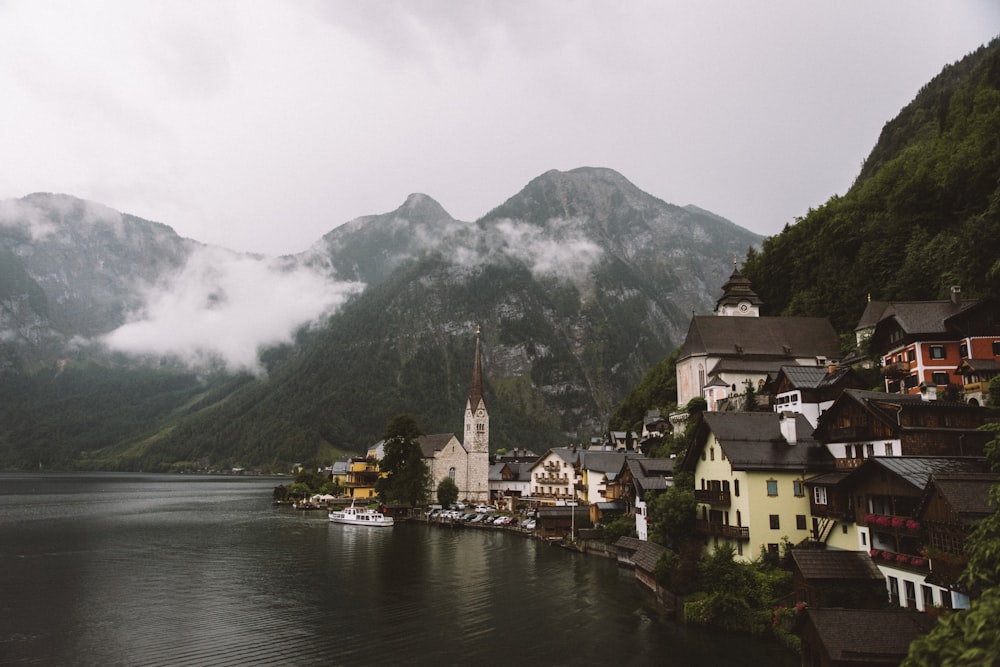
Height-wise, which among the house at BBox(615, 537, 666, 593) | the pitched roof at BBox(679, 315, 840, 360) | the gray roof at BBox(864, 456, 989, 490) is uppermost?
the pitched roof at BBox(679, 315, 840, 360)

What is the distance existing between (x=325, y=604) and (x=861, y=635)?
3490cm

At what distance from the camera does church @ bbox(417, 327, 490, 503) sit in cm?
12662

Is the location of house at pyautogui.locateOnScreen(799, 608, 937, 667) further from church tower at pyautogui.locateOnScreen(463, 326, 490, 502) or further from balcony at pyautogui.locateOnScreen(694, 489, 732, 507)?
church tower at pyautogui.locateOnScreen(463, 326, 490, 502)

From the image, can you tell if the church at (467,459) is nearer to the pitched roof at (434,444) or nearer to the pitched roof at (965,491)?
the pitched roof at (434,444)

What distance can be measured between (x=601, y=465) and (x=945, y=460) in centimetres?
5101

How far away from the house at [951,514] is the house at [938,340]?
20.4m

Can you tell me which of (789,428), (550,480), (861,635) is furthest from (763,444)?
(550,480)

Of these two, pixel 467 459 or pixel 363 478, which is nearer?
pixel 467 459

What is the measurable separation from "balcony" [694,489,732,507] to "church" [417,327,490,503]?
3292 inches

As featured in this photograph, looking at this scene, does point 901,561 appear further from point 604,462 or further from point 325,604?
point 604,462

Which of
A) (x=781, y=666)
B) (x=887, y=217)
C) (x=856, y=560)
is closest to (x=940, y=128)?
(x=887, y=217)

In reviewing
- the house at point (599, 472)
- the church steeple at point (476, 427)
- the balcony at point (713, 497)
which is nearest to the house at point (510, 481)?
the church steeple at point (476, 427)

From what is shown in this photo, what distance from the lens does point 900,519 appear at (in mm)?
29766

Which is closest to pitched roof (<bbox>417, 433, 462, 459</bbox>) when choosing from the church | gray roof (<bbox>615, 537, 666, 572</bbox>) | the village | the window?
the church
